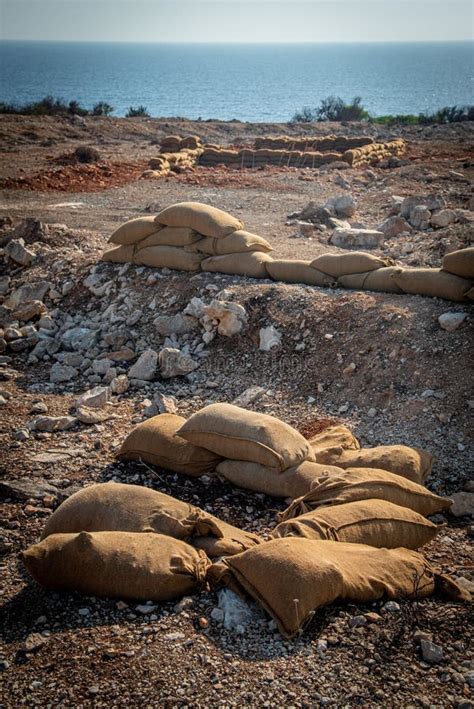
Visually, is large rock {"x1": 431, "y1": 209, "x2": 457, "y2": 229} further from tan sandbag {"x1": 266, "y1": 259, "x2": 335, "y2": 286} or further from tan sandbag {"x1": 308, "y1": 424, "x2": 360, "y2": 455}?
tan sandbag {"x1": 308, "y1": 424, "x2": 360, "y2": 455}

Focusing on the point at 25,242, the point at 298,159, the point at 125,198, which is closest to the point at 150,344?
the point at 25,242

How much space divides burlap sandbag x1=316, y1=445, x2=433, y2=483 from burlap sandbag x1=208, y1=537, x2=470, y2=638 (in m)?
1.01

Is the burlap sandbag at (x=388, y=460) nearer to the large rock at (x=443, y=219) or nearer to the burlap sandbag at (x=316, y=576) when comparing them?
the burlap sandbag at (x=316, y=576)

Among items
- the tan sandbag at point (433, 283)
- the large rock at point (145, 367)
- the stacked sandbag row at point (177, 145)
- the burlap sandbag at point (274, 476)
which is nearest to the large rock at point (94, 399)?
the large rock at point (145, 367)

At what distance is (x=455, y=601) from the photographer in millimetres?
4016

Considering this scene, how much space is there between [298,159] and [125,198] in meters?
6.70

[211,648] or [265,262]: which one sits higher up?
[265,262]

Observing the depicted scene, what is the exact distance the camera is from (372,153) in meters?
19.7

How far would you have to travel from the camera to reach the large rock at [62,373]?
7680mm

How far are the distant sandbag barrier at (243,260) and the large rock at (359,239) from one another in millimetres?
2393

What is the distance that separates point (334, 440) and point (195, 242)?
161 inches

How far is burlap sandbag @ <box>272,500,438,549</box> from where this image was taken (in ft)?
13.7

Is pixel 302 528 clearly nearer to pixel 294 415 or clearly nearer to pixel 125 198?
pixel 294 415

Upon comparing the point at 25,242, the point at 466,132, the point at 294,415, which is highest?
the point at 466,132
